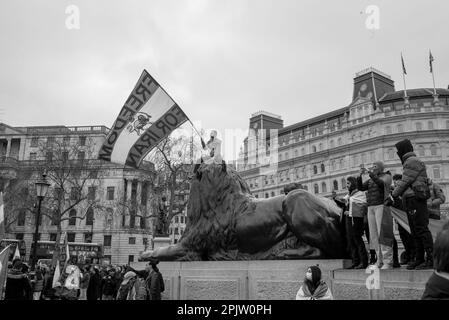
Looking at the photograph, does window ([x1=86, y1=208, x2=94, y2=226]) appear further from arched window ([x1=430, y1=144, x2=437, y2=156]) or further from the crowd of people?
arched window ([x1=430, y1=144, x2=437, y2=156])

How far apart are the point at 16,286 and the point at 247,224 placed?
5.41m

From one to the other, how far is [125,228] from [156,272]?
67036 millimetres

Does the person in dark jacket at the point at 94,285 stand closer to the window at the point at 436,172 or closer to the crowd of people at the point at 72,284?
the crowd of people at the point at 72,284

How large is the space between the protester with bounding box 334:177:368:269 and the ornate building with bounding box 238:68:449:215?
58.7 m

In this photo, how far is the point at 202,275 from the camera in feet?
26.2

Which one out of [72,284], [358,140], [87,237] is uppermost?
[358,140]

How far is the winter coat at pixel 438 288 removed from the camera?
2529mm

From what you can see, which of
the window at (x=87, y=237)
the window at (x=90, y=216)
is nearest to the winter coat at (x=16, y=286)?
the window at (x=90, y=216)

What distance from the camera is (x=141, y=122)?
465 inches

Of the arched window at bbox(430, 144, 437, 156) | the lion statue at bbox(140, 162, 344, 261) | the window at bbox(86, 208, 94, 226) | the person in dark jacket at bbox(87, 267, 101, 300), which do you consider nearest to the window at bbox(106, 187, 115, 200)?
the window at bbox(86, 208, 94, 226)

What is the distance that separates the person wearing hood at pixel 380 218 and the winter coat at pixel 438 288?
3.93 metres

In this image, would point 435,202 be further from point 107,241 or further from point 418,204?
point 107,241

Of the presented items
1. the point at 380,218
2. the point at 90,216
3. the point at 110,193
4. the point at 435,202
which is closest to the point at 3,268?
the point at 380,218

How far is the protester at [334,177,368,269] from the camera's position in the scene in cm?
666
